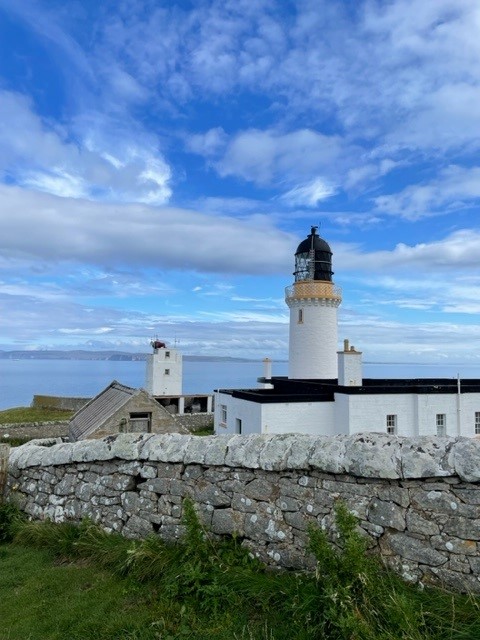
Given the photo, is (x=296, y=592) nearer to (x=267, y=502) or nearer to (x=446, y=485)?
(x=267, y=502)

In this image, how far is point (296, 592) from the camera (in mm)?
3898

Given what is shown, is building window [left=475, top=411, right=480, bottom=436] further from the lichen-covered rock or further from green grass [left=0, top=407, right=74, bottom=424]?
green grass [left=0, top=407, right=74, bottom=424]

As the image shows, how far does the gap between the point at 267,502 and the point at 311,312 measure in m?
24.3

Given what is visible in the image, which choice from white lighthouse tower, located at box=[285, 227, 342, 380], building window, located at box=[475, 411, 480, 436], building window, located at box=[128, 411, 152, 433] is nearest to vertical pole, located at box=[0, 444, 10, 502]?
building window, located at box=[128, 411, 152, 433]

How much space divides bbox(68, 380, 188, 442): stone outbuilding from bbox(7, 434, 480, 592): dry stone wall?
9.17 meters

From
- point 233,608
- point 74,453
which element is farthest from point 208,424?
point 233,608

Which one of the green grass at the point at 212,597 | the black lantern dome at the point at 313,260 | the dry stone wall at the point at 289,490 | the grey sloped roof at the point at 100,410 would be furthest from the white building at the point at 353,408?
the green grass at the point at 212,597

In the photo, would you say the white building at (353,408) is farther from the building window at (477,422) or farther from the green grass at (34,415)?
the green grass at (34,415)

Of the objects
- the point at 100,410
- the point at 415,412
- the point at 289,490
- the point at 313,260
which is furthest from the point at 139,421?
the point at 313,260

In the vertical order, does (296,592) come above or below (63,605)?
above

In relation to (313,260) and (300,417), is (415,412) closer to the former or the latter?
(300,417)

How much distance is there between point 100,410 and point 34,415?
1716 cm

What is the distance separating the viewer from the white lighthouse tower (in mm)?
28031

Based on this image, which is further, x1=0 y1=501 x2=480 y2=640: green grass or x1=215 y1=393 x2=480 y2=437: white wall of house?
x1=215 y1=393 x2=480 y2=437: white wall of house
